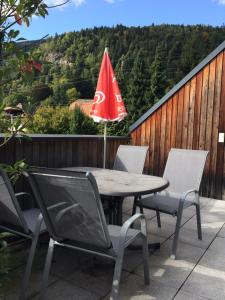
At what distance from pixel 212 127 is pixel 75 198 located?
3.84 m

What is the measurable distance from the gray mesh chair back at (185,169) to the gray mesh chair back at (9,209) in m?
1.90

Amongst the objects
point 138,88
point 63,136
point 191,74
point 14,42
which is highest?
point 138,88

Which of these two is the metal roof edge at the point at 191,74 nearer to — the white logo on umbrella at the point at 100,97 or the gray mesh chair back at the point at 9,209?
the white logo on umbrella at the point at 100,97

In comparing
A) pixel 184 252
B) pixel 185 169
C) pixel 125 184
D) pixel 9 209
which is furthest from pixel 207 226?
pixel 9 209

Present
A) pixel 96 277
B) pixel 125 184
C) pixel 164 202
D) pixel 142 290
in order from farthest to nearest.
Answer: pixel 164 202 → pixel 125 184 → pixel 96 277 → pixel 142 290

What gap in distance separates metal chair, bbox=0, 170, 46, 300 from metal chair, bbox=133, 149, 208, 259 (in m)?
1.22

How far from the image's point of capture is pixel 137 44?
84.9 ft

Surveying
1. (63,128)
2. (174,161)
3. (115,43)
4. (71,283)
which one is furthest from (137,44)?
(71,283)

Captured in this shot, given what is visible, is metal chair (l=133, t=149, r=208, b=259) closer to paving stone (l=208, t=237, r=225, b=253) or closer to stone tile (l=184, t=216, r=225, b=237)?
paving stone (l=208, t=237, r=225, b=253)

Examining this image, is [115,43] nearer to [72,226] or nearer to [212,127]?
[212,127]

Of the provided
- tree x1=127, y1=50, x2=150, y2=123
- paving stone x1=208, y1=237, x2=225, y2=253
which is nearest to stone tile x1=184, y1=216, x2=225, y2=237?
paving stone x1=208, y1=237, x2=225, y2=253

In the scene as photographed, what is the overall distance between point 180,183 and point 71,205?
6.30 feet

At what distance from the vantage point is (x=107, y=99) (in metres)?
4.42

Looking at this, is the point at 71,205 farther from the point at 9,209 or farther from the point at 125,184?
the point at 125,184
